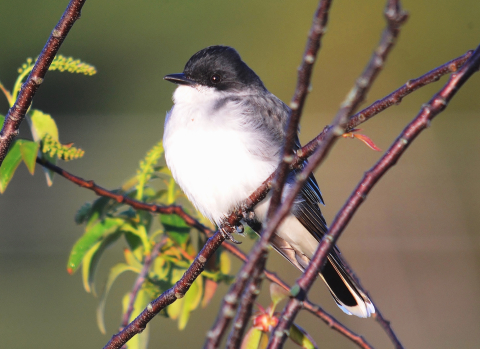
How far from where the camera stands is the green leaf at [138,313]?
1769 mm

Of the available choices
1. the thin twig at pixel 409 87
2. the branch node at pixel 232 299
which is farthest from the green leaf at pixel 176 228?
the branch node at pixel 232 299

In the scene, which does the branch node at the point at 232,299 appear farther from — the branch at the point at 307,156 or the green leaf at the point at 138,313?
the green leaf at the point at 138,313

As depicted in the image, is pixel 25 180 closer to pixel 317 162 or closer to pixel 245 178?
pixel 245 178

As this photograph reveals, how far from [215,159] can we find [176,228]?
322 millimetres

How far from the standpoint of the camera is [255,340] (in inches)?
59.6

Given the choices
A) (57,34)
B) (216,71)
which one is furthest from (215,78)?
(57,34)

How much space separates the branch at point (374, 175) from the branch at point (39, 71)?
747 mm

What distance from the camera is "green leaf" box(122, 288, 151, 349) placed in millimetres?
1769

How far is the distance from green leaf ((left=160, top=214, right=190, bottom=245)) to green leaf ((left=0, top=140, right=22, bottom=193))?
1.78 ft

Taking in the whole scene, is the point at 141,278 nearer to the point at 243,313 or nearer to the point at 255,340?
the point at 255,340

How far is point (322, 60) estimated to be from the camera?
25.6 feet

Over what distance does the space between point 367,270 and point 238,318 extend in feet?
20.1

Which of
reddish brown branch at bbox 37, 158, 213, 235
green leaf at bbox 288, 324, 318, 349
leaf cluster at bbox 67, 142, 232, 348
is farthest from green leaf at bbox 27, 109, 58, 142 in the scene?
green leaf at bbox 288, 324, 318, 349

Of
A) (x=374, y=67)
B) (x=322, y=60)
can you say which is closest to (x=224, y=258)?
(x=374, y=67)
